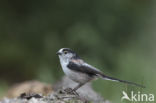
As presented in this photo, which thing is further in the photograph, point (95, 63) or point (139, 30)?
point (139, 30)

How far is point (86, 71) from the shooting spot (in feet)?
20.6

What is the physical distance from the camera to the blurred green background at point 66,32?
11492 millimetres

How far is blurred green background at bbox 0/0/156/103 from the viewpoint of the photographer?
37.7ft

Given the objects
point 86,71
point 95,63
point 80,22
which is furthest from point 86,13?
point 86,71

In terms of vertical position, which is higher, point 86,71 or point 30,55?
point 30,55

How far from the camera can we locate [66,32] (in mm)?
11875

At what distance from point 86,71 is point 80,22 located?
5.53 meters

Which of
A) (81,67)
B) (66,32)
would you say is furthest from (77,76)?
(66,32)

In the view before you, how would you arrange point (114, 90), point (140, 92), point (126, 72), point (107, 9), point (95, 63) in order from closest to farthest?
point (140, 92), point (114, 90), point (126, 72), point (95, 63), point (107, 9)

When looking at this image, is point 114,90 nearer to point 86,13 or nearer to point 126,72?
point 126,72

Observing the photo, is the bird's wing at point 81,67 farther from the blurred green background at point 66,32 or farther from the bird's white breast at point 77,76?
the blurred green background at point 66,32

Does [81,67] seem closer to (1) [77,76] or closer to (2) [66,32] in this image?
(1) [77,76]

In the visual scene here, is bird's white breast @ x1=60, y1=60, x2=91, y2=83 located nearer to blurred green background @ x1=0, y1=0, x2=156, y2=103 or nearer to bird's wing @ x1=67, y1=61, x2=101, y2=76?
bird's wing @ x1=67, y1=61, x2=101, y2=76

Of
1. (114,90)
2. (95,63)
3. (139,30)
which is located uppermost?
(139,30)
